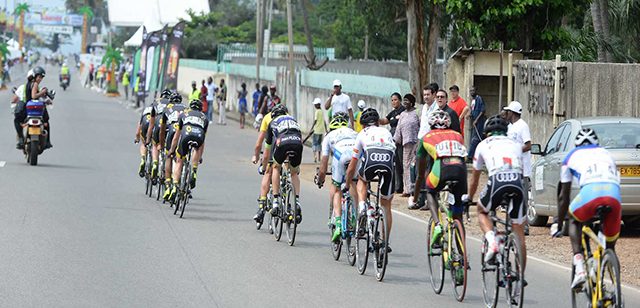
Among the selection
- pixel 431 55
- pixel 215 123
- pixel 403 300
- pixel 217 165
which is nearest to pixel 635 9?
pixel 431 55

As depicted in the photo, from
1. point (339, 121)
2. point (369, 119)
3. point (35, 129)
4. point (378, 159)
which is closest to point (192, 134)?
point (339, 121)

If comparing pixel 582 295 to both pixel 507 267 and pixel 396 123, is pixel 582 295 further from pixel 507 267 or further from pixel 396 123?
pixel 396 123

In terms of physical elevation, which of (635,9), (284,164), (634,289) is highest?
(635,9)

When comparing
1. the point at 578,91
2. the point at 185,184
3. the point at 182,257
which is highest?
the point at 578,91

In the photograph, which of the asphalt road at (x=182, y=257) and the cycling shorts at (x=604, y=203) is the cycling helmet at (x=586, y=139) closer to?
the cycling shorts at (x=604, y=203)

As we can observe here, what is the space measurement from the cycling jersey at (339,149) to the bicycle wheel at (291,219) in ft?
3.58

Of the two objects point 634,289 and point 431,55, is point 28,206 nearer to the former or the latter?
point 634,289

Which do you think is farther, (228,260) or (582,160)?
(228,260)

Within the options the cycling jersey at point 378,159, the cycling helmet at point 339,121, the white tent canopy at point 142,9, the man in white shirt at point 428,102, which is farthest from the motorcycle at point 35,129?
the white tent canopy at point 142,9

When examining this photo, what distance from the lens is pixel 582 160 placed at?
33.0 ft

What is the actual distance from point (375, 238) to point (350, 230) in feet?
3.24

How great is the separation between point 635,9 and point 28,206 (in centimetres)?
2100

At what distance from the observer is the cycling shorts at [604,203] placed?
988 cm

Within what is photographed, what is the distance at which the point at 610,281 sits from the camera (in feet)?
31.5
